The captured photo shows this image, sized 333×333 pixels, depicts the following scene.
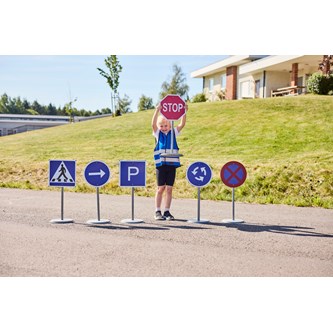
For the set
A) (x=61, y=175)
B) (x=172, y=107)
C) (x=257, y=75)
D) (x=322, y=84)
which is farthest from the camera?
(x=257, y=75)

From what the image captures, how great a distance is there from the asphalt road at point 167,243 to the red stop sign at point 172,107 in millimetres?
1378

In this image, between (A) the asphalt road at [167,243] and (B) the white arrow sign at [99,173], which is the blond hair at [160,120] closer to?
(B) the white arrow sign at [99,173]

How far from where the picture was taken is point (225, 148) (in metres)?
12.0

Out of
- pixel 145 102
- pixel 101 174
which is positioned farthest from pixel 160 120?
pixel 145 102

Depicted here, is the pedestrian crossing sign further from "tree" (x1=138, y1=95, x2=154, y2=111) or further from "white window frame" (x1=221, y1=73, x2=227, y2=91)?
"white window frame" (x1=221, y1=73, x2=227, y2=91)

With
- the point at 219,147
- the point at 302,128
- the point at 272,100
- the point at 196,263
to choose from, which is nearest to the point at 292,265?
the point at 196,263

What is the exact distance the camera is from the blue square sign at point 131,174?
18.3 feet

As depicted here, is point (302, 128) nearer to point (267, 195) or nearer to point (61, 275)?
point (267, 195)

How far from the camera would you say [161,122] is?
5754mm

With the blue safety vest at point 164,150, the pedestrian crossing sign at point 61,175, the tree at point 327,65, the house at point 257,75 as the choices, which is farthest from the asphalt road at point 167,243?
the house at point 257,75

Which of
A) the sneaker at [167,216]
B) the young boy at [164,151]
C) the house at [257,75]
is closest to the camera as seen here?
the young boy at [164,151]

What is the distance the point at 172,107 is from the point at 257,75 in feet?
74.5

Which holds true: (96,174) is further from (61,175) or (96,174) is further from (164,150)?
(164,150)

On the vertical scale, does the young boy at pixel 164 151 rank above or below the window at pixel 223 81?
below
